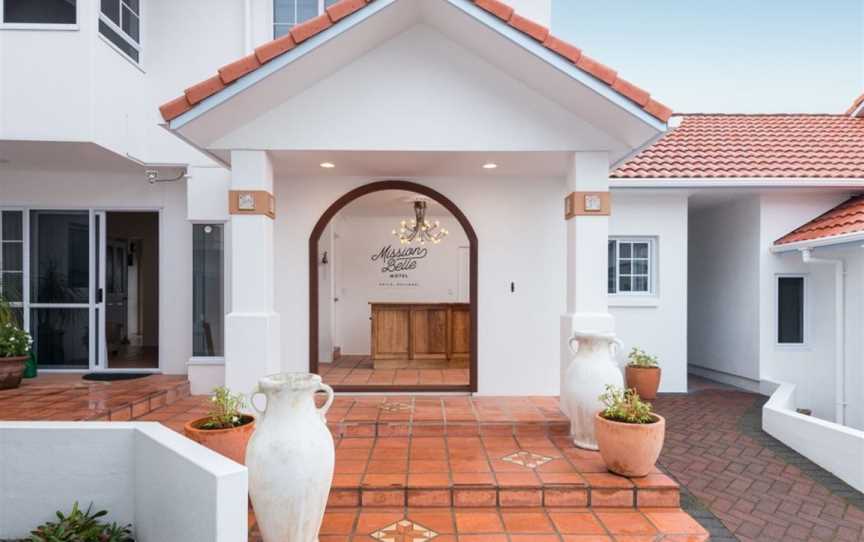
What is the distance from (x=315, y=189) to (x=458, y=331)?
3718mm

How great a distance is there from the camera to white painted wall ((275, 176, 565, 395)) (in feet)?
21.8

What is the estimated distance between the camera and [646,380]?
24.8ft

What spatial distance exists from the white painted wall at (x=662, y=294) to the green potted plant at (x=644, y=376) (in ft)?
1.47

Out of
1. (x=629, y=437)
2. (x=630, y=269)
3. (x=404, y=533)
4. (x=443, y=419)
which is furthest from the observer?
(x=630, y=269)

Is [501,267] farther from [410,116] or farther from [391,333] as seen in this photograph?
[391,333]

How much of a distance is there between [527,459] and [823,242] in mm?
5494

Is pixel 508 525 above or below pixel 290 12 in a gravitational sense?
below

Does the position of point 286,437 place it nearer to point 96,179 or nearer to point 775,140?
point 96,179

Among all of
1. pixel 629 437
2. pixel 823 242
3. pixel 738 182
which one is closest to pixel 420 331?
pixel 629 437

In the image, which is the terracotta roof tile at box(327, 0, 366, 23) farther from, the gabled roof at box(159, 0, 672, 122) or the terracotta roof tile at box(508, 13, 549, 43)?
the terracotta roof tile at box(508, 13, 549, 43)

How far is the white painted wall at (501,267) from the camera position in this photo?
21.8 feet

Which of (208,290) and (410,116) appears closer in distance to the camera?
(410,116)

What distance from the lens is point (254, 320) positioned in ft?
16.7

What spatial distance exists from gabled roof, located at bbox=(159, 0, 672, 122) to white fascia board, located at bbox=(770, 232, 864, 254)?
12.4 feet
